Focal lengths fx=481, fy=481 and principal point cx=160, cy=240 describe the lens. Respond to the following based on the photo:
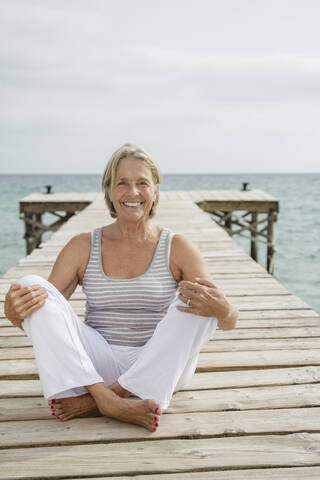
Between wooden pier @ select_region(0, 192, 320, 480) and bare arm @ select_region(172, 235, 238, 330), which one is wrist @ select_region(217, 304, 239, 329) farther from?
wooden pier @ select_region(0, 192, 320, 480)

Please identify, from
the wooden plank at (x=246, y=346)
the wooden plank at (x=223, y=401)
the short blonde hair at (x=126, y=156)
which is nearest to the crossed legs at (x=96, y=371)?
the wooden plank at (x=223, y=401)

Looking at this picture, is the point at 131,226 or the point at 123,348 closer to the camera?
the point at 123,348

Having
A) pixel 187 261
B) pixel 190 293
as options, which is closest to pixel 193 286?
pixel 190 293

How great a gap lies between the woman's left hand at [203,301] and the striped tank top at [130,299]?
308 mm

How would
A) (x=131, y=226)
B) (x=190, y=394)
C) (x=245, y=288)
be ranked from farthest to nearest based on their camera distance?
(x=245, y=288) → (x=131, y=226) → (x=190, y=394)

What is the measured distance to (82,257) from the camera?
8.27ft

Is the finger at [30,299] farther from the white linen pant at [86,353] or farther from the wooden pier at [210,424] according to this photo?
the wooden pier at [210,424]

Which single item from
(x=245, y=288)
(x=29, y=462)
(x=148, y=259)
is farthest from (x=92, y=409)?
(x=245, y=288)

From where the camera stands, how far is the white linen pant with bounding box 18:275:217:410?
2.09 meters

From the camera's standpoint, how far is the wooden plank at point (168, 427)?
201 cm

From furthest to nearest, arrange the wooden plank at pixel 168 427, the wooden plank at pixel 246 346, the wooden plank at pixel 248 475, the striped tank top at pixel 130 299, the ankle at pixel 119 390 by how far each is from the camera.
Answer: the wooden plank at pixel 246 346 < the striped tank top at pixel 130 299 < the ankle at pixel 119 390 < the wooden plank at pixel 168 427 < the wooden plank at pixel 248 475

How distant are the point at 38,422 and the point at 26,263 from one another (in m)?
3.31

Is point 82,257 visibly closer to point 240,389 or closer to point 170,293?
point 170,293

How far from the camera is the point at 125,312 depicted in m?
2.45
